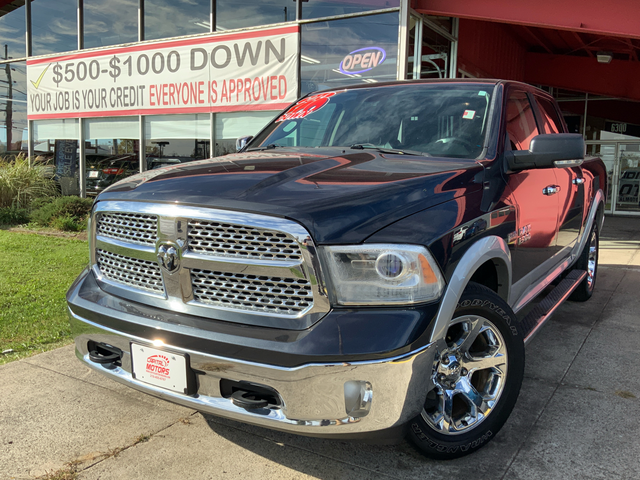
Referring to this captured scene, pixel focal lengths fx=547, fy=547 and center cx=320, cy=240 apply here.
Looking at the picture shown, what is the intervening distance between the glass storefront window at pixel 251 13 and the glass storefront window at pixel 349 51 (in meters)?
0.54

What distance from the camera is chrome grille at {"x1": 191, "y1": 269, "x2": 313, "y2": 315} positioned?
2004 millimetres

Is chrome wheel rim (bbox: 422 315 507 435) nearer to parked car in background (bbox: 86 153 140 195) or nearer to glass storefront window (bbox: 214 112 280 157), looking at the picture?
glass storefront window (bbox: 214 112 280 157)

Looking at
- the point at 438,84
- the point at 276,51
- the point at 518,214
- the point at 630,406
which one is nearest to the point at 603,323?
the point at 630,406

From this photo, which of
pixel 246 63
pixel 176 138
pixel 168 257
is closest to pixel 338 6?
pixel 246 63

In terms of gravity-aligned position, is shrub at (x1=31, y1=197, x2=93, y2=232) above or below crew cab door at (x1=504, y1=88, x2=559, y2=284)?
below

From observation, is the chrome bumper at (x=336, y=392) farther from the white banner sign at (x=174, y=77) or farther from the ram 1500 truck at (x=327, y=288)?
the white banner sign at (x=174, y=77)

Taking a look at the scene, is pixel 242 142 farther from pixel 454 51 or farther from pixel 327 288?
pixel 454 51

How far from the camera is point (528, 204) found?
10.2 ft

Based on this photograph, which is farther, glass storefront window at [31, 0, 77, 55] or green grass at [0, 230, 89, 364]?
glass storefront window at [31, 0, 77, 55]

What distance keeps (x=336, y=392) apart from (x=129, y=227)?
46.1 inches

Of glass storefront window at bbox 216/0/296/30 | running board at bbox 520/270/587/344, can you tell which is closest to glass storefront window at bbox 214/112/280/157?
glass storefront window at bbox 216/0/296/30

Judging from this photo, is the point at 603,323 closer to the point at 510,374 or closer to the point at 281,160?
the point at 510,374

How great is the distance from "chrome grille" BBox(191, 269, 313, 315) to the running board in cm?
130

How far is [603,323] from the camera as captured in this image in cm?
457
